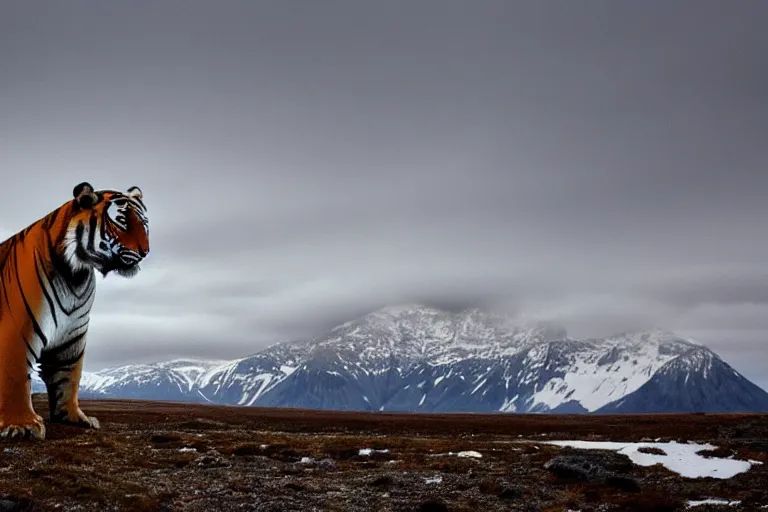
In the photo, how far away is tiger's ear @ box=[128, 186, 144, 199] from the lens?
703 inches

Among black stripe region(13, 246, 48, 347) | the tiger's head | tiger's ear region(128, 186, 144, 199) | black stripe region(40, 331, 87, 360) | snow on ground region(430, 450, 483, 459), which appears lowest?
snow on ground region(430, 450, 483, 459)

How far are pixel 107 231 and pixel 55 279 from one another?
2845mm

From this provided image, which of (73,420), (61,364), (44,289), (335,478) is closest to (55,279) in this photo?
(44,289)

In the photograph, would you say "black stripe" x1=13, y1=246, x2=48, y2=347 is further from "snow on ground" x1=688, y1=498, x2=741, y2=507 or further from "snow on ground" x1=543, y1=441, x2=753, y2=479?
"snow on ground" x1=543, y1=441, x2=753, y2=479

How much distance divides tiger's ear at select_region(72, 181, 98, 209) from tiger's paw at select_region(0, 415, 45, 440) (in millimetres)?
6637

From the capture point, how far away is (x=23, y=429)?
17.7m

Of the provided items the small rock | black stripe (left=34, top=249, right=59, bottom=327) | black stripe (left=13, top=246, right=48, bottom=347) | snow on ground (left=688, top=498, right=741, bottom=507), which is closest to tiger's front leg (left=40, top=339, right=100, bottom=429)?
black stripe (left=13, top=246, right=48, bottom=347)

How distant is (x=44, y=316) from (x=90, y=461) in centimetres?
769

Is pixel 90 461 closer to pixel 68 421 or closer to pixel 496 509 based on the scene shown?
pixel 68 421

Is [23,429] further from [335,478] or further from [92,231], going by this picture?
[335,478]

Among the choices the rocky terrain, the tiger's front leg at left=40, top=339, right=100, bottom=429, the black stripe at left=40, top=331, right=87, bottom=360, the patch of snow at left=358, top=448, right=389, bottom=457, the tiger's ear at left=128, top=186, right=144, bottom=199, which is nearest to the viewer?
the tiger's ear at left=128, top=186, right=144, bottom=199

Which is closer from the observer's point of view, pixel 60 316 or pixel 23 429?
pixel 23 429

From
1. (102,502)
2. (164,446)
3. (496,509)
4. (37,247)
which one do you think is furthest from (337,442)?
(37,247)

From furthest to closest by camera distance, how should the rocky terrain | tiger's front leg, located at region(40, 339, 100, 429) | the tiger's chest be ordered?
tiger's front leg, located at region(40, 339, 100, 429) → the rocky terrain → the tiger's chest
